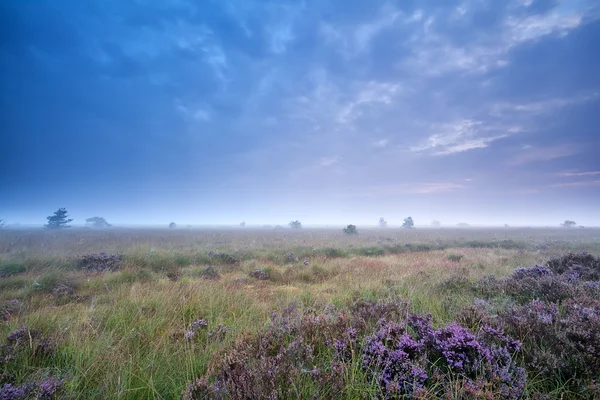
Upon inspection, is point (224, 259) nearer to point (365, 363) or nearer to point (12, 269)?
point (12, 269)

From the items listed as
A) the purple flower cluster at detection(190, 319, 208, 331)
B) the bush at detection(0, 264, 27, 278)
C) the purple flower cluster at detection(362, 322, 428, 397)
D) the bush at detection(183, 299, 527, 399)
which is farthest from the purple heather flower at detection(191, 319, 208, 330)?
the bush at detection(0, 264, 27, 278)

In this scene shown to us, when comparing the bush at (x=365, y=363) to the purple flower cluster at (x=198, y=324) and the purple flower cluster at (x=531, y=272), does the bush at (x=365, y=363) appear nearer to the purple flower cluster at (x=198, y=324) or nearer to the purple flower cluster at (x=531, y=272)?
the purple flower cluster at (x=198, y=324)

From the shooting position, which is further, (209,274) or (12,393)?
(209,274)

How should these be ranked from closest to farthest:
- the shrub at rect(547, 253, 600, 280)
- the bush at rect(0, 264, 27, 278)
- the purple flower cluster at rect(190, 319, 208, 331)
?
1. the purple flower cluster at rect(190, 319, 208, 331)
2. the shrub at rect(547, 253, 600, 280)
3. the bush at rect(0, 264, 27, 278)

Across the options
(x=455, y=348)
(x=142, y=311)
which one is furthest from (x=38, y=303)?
(x=455, y=348)

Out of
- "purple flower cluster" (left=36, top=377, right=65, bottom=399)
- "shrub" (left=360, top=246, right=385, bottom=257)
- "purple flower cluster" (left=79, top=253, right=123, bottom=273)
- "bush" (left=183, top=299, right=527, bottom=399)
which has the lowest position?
"shrub" (left=360, top=246, right=385, bottom=257)

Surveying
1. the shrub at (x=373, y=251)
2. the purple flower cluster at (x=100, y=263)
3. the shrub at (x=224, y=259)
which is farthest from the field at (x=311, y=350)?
the shrub at (x=373, y=251)

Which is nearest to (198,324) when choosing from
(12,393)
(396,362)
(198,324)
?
(198,324)

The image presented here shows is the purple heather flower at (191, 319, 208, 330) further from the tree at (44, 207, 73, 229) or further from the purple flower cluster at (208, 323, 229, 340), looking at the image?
the tree at (44, 207, 73, 229)

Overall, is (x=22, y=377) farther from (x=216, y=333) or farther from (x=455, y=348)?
(x=455, y=348)

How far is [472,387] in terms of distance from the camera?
6.51 feet

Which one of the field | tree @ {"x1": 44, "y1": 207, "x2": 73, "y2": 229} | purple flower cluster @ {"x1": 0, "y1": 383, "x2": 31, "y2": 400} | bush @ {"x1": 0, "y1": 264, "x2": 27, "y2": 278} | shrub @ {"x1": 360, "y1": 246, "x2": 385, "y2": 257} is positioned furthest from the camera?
tree @ {"x1": 44, "y1": 207, "x2": 73, "y2": 229}

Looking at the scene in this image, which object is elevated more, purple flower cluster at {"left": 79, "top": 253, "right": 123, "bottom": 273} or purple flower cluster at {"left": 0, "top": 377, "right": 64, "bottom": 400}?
purple flower cluster at {"left": 0, "top": 377, "right": 64, "bottom": 400}

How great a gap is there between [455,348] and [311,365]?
1.54 m
